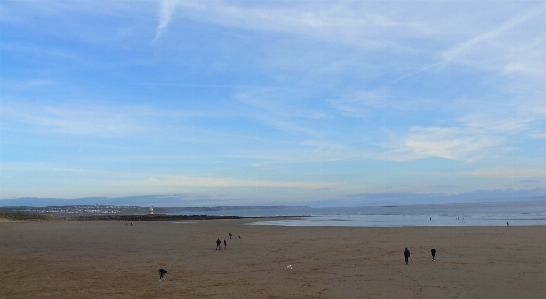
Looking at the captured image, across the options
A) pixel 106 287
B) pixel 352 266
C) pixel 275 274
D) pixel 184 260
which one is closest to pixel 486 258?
pixel 352 266

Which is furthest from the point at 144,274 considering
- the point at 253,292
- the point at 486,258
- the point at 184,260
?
the point at 486,258

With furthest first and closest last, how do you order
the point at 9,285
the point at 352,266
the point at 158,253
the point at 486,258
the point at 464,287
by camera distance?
the point at 158,253 < the point at 486,258 < the point at 352,266 < the point at 9,285 < the point at 464,287

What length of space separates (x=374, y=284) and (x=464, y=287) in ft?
12.5

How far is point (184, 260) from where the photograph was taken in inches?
1097

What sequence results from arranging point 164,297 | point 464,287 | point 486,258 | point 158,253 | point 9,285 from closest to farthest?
point 164,297 → point 464,287 → point 9,285 → point 486,258 → point 158,253

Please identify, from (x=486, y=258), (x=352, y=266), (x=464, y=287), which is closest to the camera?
(x=464, y=287)

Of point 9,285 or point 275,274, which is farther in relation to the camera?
point 275,274

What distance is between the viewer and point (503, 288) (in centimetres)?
1811

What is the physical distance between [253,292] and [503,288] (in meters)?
10.7

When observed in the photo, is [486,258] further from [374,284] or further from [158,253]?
[158,253]

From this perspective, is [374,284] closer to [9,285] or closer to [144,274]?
[144,274]

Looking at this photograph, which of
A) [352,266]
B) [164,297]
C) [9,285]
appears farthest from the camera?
[352,266]

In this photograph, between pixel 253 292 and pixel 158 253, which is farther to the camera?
pixel 158 253

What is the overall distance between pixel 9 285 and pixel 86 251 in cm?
1432
